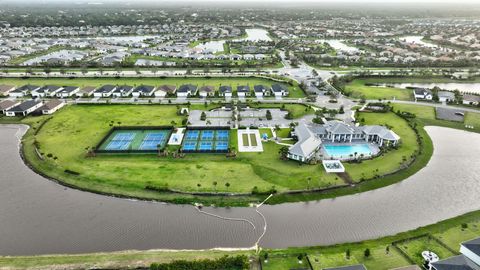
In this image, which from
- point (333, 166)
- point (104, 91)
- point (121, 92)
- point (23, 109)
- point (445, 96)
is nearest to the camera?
point (333, 166)

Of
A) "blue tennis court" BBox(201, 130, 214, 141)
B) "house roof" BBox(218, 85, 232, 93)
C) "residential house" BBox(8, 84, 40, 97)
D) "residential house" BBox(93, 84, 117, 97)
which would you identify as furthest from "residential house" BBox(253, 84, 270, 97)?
"residential house" BBox(8, 84, 40, 97)

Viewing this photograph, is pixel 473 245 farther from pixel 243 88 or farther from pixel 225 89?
pixel 225 89

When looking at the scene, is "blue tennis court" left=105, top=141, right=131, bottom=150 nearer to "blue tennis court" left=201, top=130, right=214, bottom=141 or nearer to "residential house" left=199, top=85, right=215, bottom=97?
"blue tennis court" left=201, top=130, right=214, bottom=141

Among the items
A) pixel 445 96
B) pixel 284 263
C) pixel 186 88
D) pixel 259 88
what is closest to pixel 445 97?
pixel 445 96

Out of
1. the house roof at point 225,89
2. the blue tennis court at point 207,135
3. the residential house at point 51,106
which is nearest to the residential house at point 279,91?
the house roof at point 225,89

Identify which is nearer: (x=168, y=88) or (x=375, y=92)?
(x=168, y=88)

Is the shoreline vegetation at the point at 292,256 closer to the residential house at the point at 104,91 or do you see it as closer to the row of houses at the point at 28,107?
the row of houses at the point at 28,107
